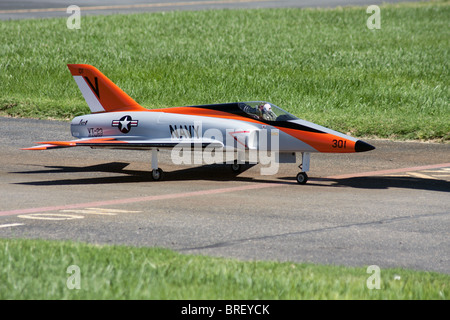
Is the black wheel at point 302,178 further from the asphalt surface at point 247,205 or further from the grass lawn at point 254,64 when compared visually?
the grass lawn at point 254,64

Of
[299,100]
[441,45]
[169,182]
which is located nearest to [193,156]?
Result: [169,182]

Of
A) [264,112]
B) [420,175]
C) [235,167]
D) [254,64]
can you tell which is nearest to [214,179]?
[235,167]

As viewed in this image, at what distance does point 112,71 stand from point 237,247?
23166 millimetres

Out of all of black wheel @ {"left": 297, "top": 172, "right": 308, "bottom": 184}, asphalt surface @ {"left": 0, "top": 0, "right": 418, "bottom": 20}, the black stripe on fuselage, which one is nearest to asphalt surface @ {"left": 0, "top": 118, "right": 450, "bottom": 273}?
black wheel @ {"left": 297, "top": 172, "right": 308, "bottom": 184}

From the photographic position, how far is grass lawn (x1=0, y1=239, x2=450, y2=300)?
8.69 m

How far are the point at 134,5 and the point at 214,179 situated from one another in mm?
45969

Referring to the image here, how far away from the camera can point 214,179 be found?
18906 mm

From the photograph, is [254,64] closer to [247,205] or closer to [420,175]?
[420,175]

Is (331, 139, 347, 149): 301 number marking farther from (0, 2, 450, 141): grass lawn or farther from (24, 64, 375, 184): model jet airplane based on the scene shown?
(0, 2, 450, 141): grass lawn

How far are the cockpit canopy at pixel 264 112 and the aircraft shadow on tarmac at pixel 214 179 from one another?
5.37ft

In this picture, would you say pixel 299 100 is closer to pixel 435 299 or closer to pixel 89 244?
pixel 89 244
